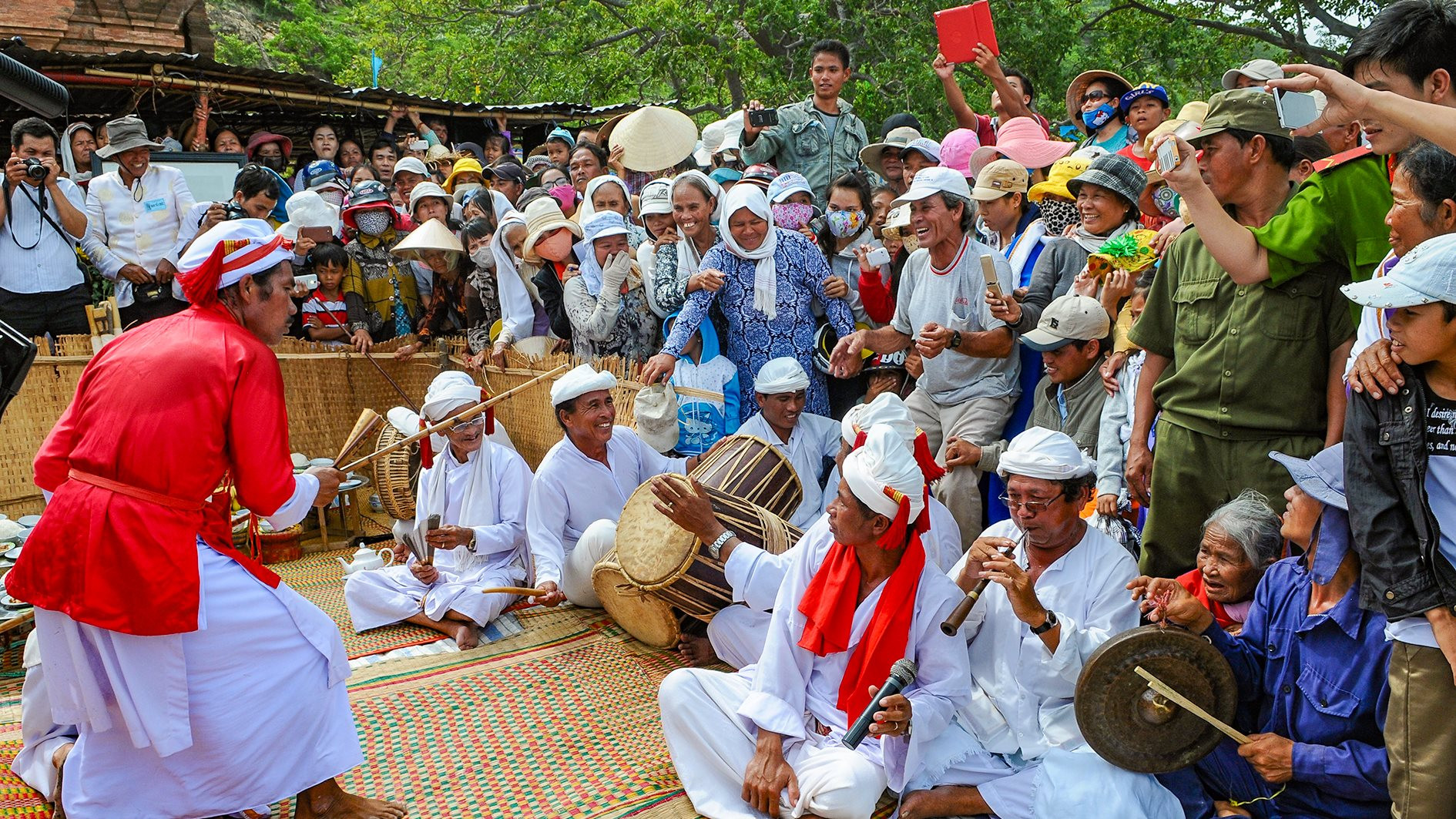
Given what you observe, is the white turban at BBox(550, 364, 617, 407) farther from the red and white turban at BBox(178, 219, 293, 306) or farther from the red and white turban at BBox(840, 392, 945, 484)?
the red and white turban at BBox(178, 219, 293, 306)

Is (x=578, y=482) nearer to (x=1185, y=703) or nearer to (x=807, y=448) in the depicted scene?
(x=807, y=448)

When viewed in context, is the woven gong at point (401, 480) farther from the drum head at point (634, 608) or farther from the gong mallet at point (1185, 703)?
the gong mallet at point (1185, 703)

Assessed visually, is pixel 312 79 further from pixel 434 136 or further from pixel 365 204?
pixel 365 204

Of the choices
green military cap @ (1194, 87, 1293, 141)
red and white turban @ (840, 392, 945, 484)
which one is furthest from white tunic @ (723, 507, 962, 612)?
green military cap @ (1194, 87, 1293, 141)

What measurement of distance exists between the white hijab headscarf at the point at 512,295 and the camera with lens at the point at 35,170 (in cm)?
316

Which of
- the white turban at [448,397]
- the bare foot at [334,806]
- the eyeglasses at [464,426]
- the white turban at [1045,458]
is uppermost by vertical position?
the white turban at [1045,458]

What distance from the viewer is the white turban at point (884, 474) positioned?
10.8ft

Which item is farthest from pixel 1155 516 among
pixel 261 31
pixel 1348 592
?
pixel 261 31

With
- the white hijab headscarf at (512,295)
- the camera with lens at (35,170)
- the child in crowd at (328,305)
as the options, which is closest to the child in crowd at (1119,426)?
the white hijab headscarf at (512,295)

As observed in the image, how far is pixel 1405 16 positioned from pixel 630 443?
3.79m

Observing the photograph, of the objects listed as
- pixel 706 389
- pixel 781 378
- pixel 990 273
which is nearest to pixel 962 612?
pixel 990 273

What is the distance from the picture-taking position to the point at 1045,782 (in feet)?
10.7

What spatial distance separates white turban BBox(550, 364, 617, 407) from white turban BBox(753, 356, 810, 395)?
787 millimetres

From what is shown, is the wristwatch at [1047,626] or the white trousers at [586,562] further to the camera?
the white trousers at [586,562]
